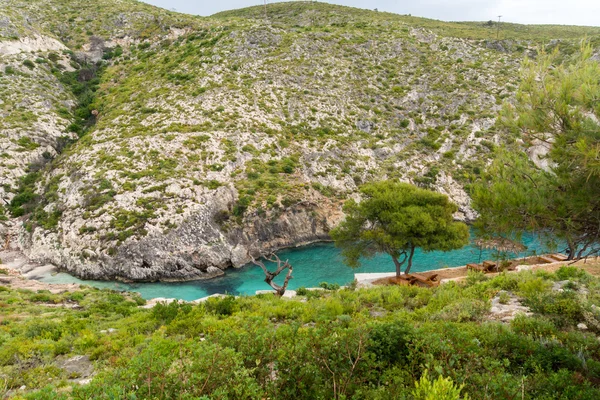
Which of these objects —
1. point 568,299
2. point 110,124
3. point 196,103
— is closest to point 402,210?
point 568,299

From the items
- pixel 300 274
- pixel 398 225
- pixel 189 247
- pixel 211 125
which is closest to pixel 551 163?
pixel 398 225

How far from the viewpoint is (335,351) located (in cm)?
535

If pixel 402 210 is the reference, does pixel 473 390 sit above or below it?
above

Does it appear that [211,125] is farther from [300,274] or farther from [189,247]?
[300,274]

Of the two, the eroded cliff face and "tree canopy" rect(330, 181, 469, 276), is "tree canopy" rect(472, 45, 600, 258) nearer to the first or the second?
"tree canopy" rect(330, 181, 469, 276)

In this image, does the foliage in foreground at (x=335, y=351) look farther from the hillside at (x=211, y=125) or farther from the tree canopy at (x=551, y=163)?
the hillside at (x=211, y=125)

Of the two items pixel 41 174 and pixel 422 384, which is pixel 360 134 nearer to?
pixel 41 174

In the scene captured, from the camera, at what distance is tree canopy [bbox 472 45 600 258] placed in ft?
19.7

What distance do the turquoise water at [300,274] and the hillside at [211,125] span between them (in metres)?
1.40

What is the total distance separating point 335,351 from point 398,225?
59.6 feet

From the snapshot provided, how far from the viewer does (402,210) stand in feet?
76.8

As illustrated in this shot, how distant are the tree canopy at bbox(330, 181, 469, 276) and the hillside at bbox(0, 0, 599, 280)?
8.86 m

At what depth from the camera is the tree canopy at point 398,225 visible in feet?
74.4

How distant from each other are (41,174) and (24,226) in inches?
325
